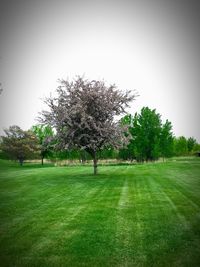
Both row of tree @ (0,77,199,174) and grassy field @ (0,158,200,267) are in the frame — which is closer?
grassy field @ (0,158,200,267)

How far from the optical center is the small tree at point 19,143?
61.1 metres

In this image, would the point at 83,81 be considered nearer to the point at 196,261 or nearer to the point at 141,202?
the point at 141,202

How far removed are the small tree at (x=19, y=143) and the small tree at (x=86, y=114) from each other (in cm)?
3461

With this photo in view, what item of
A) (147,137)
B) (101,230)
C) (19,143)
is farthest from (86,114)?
(19,143)

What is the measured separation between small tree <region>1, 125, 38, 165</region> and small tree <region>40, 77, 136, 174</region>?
34.6 metres

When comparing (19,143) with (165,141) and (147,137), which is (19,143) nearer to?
(147,137)

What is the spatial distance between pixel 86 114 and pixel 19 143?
1501 inches

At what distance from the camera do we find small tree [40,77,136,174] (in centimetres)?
A: 2641

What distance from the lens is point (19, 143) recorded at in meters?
61.0

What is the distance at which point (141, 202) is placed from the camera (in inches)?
551

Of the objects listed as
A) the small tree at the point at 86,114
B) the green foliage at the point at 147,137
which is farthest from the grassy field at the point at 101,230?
the green foliage at the point at 147,137

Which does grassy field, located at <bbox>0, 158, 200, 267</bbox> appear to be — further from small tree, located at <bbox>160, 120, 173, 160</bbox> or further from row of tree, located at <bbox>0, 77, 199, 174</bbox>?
small tree, located at <bbox>160, 120, 173, 160</bbox>

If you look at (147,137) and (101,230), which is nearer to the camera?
A: (101,230)

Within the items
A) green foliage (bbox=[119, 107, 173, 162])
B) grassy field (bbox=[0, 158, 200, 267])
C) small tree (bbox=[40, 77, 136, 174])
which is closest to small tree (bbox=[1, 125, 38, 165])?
green foliage (bbox=[119, 107, 173, 162])
